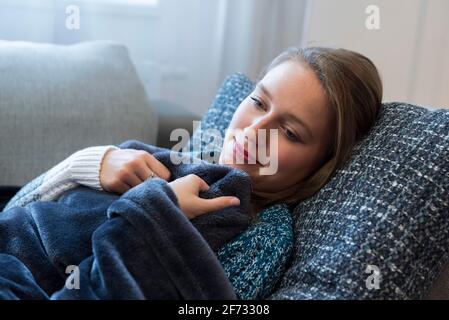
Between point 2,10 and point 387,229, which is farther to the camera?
point 2,10

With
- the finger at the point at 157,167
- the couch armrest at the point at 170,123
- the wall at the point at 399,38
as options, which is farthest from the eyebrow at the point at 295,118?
the wall at the point at 399,38

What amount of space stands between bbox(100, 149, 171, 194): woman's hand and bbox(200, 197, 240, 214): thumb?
5.8 inches

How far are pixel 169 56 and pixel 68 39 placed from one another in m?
0.33

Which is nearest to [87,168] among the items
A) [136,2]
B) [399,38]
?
[136,2]

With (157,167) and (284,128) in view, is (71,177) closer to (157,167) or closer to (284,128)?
(157,167)

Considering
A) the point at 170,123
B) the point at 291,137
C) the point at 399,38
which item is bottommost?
the point at 170,123

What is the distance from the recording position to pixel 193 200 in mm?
1030

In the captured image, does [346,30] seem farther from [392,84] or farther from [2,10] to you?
[2,10]

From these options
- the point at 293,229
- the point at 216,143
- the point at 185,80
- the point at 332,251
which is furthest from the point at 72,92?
Result: the point at 332,251

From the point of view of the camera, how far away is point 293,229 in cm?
111

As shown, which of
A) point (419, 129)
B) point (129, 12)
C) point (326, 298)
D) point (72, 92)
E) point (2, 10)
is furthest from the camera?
point (129, 12)

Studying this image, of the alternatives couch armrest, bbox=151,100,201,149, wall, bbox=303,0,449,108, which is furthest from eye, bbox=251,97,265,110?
wall, bbox=303,0,449,108

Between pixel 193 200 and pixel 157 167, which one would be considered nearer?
pixel 193 200

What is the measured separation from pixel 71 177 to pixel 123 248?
32cm
